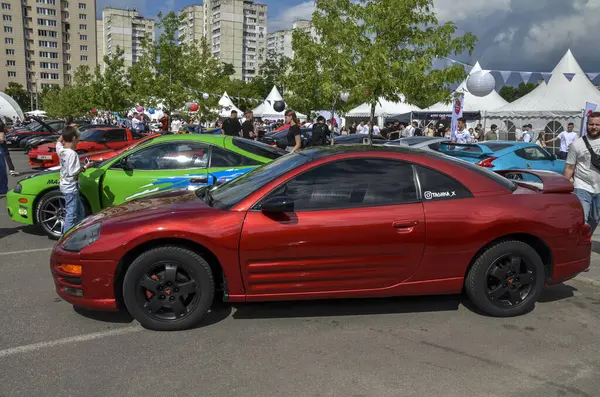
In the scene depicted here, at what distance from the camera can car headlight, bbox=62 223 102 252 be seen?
3.82m

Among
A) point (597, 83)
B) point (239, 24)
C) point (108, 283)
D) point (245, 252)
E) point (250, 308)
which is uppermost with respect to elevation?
point (239, 24)

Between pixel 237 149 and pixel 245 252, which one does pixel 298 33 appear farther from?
pixel 245 252

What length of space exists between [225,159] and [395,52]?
6.23m

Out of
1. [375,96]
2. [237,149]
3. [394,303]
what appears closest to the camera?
[394,303]

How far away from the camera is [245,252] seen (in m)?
3.81

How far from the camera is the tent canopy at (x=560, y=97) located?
20.1m

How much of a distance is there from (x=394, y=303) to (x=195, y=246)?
6.36ft

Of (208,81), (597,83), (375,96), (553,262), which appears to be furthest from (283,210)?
(208,81)

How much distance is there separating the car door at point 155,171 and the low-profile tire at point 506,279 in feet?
12.2

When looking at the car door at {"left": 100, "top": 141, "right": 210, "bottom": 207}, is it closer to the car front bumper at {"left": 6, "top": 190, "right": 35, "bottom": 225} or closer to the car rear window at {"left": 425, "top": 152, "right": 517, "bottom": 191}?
the car front bumper at {"left": 6, "top": 190, "right": 35, "bottom": 225}

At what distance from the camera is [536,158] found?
36.5 ft

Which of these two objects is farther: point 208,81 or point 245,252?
point 208,81

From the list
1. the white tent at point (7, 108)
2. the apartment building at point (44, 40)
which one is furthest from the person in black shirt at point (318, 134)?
the apartment building at point (44, 40)

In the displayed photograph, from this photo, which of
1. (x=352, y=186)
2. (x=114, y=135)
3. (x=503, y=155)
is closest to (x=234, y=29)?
(x=114, y=135)
